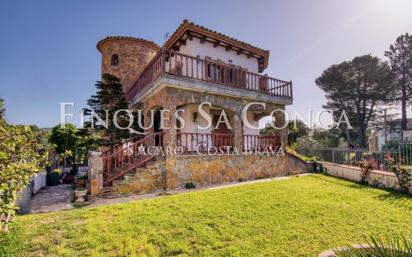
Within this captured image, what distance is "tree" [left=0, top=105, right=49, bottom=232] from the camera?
353 centimetres

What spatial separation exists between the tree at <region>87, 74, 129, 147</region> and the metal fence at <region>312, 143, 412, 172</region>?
1137 centimetres

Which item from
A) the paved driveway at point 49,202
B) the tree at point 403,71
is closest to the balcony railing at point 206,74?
the paved driveway at point 49,202

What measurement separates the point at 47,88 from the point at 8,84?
2763 millimetres

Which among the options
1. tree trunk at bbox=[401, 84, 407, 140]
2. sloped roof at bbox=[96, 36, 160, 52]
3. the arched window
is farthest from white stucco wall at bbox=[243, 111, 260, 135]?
tree trunk at bbox=[401, 84, 407, 140]

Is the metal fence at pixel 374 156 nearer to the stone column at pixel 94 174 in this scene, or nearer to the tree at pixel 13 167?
the stone column at pixel 94 174

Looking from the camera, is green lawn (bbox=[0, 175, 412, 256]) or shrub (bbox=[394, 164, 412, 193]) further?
shrub (bbox=[394, 164, 412, 193])

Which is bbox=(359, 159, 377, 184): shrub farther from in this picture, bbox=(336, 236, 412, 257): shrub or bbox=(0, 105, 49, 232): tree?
bbox=(0, 105, 49, 232): tree

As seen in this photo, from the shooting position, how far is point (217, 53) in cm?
1277

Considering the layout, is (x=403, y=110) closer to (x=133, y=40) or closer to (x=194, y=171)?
(x=194, y=171)

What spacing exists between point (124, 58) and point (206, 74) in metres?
7.69

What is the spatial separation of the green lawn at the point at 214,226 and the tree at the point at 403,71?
29289 millimetres

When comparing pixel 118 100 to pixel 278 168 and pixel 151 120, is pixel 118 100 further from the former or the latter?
pixel 278 168

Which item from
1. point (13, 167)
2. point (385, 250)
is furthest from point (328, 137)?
point (13, 167)

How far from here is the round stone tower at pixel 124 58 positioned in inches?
585
